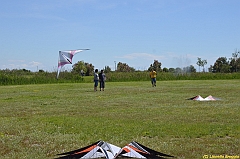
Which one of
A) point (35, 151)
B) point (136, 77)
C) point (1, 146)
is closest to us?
point (35, 151)

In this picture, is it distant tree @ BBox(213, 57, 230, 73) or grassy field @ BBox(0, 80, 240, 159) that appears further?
distant tree @ BBox(213, 57, 230, 73)

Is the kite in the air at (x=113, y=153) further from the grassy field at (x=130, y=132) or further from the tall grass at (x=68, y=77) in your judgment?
the tall grass at (x=68, y=77)

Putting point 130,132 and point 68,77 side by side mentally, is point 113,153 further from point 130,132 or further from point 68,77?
point 68,77

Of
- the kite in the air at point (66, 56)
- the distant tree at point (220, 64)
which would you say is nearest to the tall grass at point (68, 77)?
the kite in the air at point (66, 56)

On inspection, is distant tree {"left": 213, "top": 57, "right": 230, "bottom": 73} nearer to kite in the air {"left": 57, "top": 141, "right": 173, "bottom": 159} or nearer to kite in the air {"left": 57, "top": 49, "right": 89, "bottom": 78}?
kite in the air {"left": 57, "top": 49, "right": 89, "bottom": 78}

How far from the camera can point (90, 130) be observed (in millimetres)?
8438

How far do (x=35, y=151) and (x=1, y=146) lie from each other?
95 cm

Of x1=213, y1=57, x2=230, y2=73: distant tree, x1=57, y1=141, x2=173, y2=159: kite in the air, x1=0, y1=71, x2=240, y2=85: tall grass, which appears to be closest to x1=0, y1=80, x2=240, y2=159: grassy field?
x1=57, y1=141, x2=173, y2=159: kite in the air

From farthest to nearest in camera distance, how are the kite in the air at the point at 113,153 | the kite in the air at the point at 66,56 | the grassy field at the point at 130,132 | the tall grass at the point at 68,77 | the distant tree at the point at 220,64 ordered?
the distant tree at the point at 220,64, the tall grass at the point at 68,77, the kite in the air at the point at 66,56, the grassy field at the point at 130,132, the kite in the air at the point at 113,153

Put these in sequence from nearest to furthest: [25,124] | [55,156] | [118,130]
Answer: [55,156] < [118,130] < [25,124]

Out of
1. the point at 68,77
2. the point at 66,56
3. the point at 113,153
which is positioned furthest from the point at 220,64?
the point at 113,153

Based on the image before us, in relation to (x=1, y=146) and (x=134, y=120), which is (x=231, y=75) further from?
(x=1, y=146)

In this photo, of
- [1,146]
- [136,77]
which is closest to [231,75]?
[136,77]

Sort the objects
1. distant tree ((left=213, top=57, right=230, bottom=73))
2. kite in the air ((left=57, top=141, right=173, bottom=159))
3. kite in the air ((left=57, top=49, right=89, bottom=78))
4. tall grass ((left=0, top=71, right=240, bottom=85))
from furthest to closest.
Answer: distant tree ((left=213, top=57, right=230, bottom=73)), tall grass ((left=0, top=71, right=240, bottom=85)), kite in the air ((left=57, top=49, right=89, bottom=78)), kite in the air ((left=57, top=141, right=173, bottom=159))
